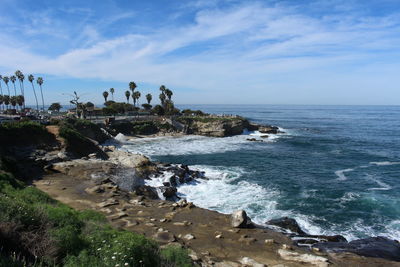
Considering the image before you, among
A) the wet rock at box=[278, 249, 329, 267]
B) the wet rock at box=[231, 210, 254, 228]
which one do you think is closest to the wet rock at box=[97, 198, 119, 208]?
the wet rock at box=[231, 210, 254, 228]

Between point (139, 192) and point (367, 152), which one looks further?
point (367, 152)

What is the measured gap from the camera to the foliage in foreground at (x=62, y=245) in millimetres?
7793

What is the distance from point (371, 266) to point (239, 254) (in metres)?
6.19

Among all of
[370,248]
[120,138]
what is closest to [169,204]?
[370,248]

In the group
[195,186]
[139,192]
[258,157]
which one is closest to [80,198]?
[139,192]

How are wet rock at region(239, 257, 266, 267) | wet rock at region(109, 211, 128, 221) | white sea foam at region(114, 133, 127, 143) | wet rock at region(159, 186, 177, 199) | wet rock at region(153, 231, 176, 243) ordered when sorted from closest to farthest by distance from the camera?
wet rock at region(239, 257, 266, 267)
wet rock at region(153, 231, 176, 243)
wet rock at region(109, 211, 128, 221)
wet rock at region(159, 186, 177, 199)
white sea foam at region(114, 133, 127, 143)

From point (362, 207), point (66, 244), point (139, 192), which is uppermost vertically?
point (66, 244)

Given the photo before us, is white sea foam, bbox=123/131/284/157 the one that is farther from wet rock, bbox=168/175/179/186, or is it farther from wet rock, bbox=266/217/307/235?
wet rock, bbox=266/217/307/235

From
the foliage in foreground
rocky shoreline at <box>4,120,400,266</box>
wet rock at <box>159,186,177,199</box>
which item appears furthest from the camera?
wet rock at <box>159,186,177,199</box>

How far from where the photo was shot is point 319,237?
16.5 meters

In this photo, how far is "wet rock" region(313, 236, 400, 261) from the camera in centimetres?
1433

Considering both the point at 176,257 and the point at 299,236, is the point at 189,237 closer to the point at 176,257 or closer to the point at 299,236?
the point at 176,257

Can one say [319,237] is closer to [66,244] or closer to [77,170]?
[66,244]

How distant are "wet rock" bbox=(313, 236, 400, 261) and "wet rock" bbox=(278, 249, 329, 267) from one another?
Result: 6.27 feet
